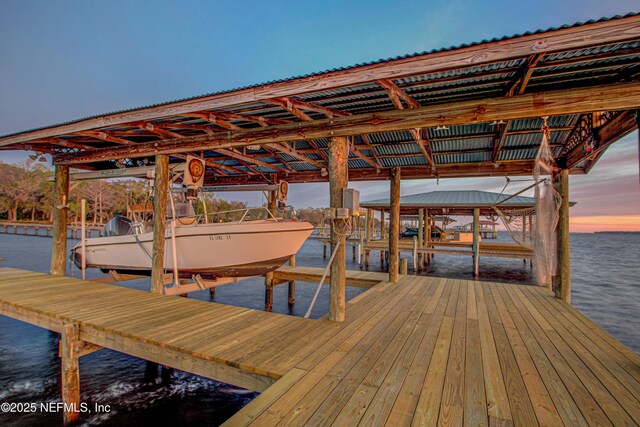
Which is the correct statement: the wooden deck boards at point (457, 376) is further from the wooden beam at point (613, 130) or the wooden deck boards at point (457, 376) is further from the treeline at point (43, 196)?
the treeline at point (43, 196)

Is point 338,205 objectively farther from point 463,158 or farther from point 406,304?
point 463,158

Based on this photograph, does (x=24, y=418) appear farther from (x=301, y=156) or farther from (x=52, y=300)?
(x=301, y=156)

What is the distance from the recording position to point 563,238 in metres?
5.96

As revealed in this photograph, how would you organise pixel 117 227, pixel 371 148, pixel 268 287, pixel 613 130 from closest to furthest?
pixel 613 130
pixel 371 148
pixel 117 227
pixel 268 287

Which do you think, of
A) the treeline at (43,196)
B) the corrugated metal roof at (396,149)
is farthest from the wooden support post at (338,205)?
the treeline at (43,196)

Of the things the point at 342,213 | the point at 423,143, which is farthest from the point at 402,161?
the point at 342,213

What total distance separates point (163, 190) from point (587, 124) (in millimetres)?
7986

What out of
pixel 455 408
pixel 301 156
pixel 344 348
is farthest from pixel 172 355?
pixel 301 156

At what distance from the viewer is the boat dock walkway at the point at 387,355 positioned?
226 cm

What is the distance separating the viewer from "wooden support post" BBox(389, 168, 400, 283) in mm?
7539

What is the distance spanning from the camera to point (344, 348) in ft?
11.1

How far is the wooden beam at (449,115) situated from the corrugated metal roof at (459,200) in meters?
13.8

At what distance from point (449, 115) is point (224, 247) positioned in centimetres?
528

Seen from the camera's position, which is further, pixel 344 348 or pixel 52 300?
pixel 52 300
